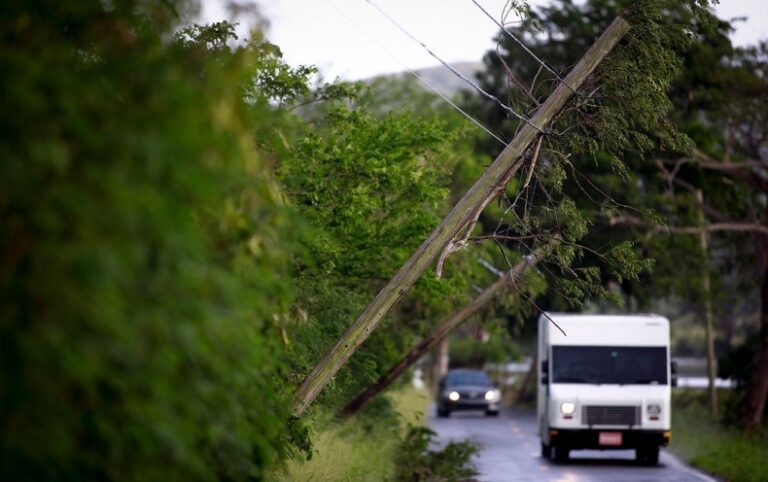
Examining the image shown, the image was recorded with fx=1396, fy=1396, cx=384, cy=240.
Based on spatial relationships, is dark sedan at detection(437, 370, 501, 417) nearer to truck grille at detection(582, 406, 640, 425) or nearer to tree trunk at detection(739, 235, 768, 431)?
tree trunk at detection(739, 235, 768, 431)

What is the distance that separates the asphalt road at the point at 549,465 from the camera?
21.6 meters

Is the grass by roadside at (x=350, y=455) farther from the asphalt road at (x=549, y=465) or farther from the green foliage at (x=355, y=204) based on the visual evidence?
the asphalt road at (x=549, y=465)

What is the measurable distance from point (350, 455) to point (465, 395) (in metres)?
29.0

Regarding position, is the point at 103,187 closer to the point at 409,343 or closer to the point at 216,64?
the point at 216,64

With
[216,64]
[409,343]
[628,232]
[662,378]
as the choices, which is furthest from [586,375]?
[216,64]

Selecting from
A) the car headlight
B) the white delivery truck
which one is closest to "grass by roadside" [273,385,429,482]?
the car headlight

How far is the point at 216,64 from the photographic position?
27.1 ft

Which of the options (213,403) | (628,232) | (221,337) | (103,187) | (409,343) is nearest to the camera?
(103,187)

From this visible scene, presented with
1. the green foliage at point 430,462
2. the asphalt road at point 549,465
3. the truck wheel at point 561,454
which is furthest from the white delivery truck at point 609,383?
the green foliage at point 430,462

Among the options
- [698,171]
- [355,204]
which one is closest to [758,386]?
[698,171]

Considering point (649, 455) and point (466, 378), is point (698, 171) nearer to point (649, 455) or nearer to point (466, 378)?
point (649, 455)

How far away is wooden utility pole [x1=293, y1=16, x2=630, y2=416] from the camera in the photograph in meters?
14.2

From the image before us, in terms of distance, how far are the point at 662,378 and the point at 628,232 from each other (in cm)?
1392

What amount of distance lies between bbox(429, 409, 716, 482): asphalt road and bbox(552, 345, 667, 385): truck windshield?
A: 1527 mm
